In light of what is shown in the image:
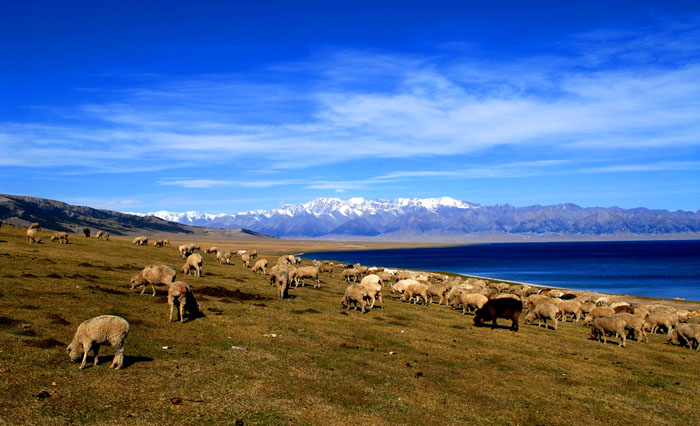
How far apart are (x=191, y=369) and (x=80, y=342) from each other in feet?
12.2

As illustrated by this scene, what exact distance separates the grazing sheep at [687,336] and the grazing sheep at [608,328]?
473 centimetres

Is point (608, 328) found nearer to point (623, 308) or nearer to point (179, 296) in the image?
point (623, 308)

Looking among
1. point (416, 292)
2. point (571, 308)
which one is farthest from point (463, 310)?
point (571, 308)

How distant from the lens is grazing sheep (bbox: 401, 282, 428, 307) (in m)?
Result: 38.9

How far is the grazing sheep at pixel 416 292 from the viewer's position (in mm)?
38859

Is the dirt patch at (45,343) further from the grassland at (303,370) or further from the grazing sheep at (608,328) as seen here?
the grazing sheep at (608,328)

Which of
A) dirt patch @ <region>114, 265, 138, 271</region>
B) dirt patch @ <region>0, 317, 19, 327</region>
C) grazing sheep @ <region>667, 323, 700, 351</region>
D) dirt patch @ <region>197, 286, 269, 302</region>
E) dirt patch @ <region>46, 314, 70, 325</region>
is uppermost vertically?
dirt patch @ <region>114, 265, 138, 271</region>

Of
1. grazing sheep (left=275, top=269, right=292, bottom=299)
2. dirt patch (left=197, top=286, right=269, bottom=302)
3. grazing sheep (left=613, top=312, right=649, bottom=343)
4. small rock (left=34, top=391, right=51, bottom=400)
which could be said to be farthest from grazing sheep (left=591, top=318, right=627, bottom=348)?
small rock (left=34, top=391, right=51, bottom=400)

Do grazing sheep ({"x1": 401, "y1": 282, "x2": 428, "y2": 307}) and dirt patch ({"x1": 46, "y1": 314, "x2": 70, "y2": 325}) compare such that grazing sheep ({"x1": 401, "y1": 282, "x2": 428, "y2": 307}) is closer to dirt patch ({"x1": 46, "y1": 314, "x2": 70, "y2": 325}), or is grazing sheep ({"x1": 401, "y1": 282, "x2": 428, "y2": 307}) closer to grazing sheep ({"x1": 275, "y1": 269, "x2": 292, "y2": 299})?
grazing sheep ({"x1": 275, "y1": 269, "x2": 292, "y2": 299})

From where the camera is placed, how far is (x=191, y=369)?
50.9ft

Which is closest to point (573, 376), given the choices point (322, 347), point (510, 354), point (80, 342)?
point (510, 354)

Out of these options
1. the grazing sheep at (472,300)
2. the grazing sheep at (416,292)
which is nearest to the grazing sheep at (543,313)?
the grazing sheep at (472,300)

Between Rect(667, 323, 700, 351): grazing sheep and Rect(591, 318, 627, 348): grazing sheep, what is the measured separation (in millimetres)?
4727

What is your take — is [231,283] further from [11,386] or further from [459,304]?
[11,386]
